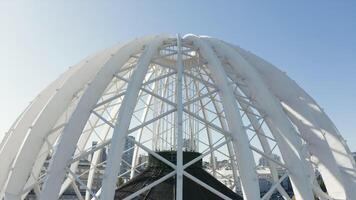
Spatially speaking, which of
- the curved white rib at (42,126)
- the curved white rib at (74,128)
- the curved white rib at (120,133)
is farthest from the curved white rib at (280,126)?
the curved white rib at (42,126)

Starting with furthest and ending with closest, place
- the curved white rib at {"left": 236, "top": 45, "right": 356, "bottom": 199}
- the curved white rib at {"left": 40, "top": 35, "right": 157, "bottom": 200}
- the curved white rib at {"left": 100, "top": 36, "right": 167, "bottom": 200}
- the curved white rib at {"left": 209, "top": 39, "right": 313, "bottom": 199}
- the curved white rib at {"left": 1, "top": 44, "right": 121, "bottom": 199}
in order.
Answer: the curved white rib at {"left": 236, "top": 45, "right": 356, "bottom": 199}, the curved white rib at {"left": 1, "top": 44, "right": 121, "bottom": 199}, the curved white rib at {"left": 209, "top": 39, "right": 313, "bottom": 199}, the curved white rib at {"left": 40, "top": 35, "right": 157, "bottom": 200}, the curved white rib at {"left": 100, "top": 36, "right": 167, "bottom": 200}

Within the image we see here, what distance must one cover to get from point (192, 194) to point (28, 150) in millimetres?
7992

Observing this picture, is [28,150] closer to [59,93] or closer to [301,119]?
[59,93]

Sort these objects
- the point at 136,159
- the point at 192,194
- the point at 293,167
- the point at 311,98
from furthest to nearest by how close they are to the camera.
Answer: the point at 136,159 → the point at 311,98 → the point at 192,194 → the point at 293,167

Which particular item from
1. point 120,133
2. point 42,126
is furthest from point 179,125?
point 42,126

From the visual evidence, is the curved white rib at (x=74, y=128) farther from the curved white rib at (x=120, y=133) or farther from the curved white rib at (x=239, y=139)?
the curved white rib at (x=239, y=139)

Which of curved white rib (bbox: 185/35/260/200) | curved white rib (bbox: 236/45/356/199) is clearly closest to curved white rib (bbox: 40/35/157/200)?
curved white rib (bbox: 185/35/260/200)

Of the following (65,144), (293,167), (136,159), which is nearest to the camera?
(65,144)

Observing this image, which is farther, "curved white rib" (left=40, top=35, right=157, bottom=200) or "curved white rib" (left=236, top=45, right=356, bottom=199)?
"curved white rib" (left=236, top=45, right=356, bottom=199)

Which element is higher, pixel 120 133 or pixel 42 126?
pixel 42 126

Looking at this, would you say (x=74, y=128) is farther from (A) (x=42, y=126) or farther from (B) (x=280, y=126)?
(B) (x=280, y=126)

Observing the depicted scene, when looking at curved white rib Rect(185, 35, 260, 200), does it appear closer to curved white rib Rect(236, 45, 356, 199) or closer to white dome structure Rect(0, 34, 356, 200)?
white dome structure Rect(0, 34, 356, 200)

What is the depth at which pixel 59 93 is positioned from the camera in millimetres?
16844

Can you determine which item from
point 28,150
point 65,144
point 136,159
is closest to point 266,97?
point 65,144
